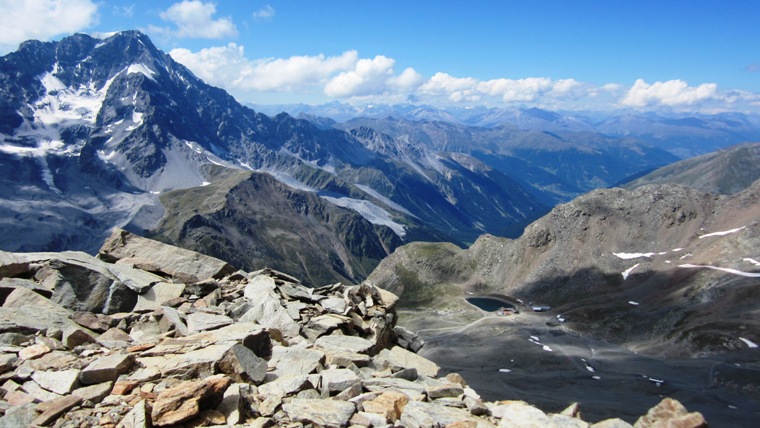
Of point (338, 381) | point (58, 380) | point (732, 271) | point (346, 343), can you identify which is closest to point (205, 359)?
point (58, 380)

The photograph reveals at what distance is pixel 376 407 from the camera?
655 inches

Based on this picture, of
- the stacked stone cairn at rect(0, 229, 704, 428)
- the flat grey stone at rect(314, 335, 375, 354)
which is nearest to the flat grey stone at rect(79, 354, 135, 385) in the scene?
the stacked stone cairn at rect(0, 229, 704, 428)

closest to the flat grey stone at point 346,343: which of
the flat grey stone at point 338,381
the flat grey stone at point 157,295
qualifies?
the flat grey stone at point 338,381

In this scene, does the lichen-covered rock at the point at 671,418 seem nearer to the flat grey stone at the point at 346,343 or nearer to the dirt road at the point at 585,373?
the flat grey stone at the point at 346,343

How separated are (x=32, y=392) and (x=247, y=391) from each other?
7085mm

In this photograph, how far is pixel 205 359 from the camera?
17.9 m

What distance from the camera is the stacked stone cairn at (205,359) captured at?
15086 mm

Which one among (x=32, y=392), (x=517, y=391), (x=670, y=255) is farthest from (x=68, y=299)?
(x=670, y=255)

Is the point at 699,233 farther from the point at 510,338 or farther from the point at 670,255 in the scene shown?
the point at 510,338

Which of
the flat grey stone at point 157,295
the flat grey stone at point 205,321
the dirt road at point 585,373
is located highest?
the flat grey stone at point 157,295

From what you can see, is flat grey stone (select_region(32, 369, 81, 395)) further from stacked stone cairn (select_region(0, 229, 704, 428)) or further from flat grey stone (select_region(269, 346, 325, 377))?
flat grey stone (select_region(269, 346, 325, 377))

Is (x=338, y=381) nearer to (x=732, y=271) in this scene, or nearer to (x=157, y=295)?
(x=157, y=295)

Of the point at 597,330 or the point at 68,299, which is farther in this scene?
the point at 597,330

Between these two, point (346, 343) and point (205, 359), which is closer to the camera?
point (205, 359)
